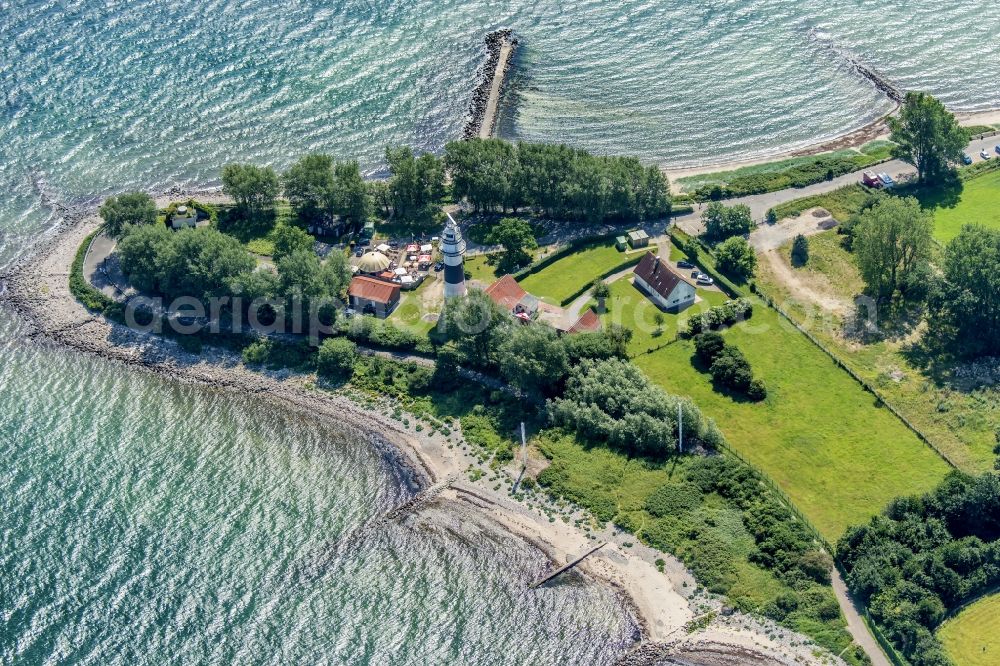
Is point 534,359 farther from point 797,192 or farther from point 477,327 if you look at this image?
point 797,192

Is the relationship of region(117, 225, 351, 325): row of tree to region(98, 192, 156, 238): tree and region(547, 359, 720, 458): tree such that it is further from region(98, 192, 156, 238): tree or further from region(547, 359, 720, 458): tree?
region(547, 359, 720, 458): tree

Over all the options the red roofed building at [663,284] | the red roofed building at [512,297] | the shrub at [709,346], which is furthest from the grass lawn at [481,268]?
the shrub at [709,346]

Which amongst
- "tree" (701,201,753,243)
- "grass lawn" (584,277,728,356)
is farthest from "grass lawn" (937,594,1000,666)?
"tree" (701,201,753,243)

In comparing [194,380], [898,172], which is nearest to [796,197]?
[898,172]

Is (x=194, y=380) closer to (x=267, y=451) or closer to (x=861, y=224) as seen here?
(x=267, y=451)

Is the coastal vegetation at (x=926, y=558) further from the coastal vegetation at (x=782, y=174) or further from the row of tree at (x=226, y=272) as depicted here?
the row of tree at (x=226, y=272)

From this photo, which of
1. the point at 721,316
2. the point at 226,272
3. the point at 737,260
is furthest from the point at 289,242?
the point at 737,260
